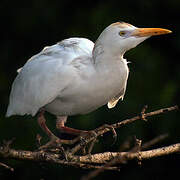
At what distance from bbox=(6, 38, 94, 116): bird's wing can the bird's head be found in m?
0.24

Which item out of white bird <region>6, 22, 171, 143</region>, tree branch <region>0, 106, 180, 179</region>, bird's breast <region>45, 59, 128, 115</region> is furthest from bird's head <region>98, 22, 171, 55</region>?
tree branch <region>0, 106, 180, 179</region>

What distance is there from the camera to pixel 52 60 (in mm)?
3914

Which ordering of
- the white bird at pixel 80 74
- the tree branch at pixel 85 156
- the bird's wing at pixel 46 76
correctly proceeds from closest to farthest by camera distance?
the tree branch at pixel 85 156, the white bird at pixel 80 74, the bird's wing at pixel 46 76

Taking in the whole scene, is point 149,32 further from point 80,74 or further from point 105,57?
point 80,74

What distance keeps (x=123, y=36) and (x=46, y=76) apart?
1.91 feet

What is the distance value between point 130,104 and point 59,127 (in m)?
1.78

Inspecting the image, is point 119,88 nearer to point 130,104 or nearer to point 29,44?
point 130,104

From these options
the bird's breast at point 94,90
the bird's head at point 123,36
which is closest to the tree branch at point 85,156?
the bird's breast at point 94,90

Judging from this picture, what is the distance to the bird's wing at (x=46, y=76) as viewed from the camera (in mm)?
3801

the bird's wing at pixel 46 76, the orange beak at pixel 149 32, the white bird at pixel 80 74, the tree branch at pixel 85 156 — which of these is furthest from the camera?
the bird's wing at pixel 46 76

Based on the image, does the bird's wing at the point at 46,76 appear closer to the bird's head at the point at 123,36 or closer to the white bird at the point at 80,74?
the white bird at the point at 80,74

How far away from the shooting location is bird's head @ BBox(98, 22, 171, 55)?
3.56 meters

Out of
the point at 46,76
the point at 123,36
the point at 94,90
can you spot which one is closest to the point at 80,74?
the point at 94,90

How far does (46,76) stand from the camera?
12.7 ft
